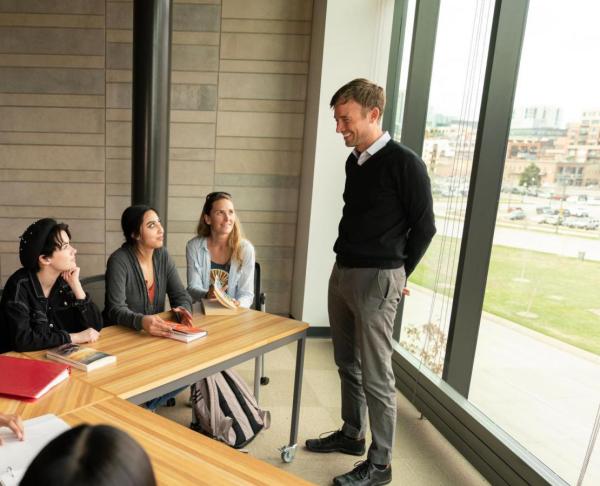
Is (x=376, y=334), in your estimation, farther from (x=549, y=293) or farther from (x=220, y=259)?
(x=220, y=259)

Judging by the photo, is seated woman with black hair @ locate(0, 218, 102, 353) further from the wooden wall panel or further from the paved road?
the wooden wall panel

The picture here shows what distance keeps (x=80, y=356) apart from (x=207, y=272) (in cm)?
114

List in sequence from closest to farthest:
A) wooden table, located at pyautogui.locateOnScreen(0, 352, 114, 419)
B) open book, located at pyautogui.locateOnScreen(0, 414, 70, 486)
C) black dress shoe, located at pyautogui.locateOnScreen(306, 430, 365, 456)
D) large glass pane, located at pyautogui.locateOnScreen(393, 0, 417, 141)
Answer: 1. open book, located at pyautogui.locateOnScreen(0, 414, 70, 486)
2. wooden table, located at pyautogui.locateOnScreen(0, 352, 114, 419)
3. black dress shoe, located at pyautogui.locateOnScreen(306, 430, 365, 456)
4. large glass pane, located at pyautogui.locateOnScreen(393, 0, 417, 141)

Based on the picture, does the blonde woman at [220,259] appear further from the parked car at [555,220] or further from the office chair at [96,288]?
the parked car at [555,220]

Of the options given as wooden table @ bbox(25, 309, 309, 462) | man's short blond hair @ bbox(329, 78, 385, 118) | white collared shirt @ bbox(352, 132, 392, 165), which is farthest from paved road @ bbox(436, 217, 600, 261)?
wooden table @ bbox(25, 309, 309, 462)

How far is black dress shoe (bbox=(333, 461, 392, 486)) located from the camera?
2223 mm

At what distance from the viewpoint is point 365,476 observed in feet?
7.34

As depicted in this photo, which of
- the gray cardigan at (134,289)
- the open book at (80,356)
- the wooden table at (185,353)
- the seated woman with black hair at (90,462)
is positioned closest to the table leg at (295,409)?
the wooden table at (185,353)

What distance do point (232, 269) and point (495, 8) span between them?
203cm

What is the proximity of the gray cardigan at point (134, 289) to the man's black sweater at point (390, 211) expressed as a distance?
3.34 ft

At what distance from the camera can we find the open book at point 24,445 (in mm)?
1100

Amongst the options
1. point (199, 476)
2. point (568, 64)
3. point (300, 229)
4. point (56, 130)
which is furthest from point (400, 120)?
point (199, 476)

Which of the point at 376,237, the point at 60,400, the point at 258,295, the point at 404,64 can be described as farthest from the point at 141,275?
the point at 404,64

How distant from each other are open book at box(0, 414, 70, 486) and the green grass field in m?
2.00
